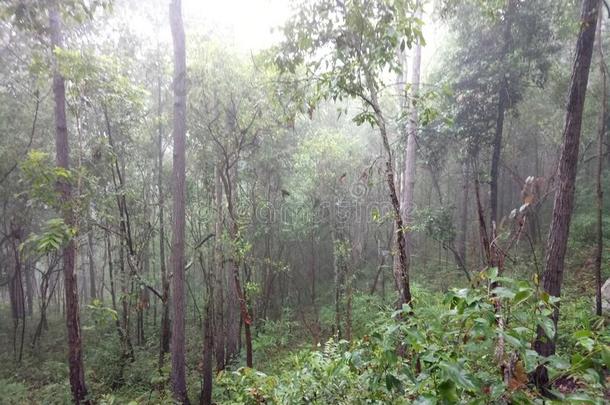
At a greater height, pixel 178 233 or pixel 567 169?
pixel 567 169

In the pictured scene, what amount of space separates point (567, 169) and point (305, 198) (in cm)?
852

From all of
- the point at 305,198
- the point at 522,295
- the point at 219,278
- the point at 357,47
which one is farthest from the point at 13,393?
the point at 522,295

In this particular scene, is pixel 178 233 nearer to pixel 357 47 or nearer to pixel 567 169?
pixel 357 47

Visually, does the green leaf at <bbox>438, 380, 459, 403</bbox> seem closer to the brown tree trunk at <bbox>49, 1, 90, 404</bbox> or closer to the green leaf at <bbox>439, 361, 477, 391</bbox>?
the green leaf at <bbox>439, 361, 477, 391</bbox>

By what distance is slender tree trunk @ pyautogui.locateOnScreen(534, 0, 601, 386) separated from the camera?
4.21 metres

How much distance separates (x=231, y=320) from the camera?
926cm

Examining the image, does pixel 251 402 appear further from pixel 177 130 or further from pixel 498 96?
pixel 498 96

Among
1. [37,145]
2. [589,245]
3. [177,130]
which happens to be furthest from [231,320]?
[589,245]

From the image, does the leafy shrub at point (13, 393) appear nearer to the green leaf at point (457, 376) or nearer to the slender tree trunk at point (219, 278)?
the slender tree trunk at point (219, 278)

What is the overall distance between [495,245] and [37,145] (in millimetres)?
11140

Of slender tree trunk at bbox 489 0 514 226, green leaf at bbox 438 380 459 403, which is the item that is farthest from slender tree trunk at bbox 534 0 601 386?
slender tree trunk at bbox 489 0 514 226

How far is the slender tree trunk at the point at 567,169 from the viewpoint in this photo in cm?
421

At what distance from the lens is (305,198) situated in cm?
1227

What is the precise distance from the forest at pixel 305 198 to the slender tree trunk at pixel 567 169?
23 mm
